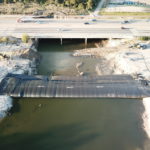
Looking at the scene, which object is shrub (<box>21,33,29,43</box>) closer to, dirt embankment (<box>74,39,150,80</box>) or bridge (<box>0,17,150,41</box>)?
bridge (<box>0,17,150,41</box>)

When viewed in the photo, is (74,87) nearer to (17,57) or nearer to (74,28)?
(17,57)

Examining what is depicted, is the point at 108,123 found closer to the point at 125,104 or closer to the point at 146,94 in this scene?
the point at 125,104

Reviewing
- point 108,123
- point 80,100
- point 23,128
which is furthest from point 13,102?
point 108,123

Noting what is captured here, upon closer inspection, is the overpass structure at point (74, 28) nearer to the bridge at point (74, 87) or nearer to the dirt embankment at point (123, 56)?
the dirt embankment at point (123, 56)

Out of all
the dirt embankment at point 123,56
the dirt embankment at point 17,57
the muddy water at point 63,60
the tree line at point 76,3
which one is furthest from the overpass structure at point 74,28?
the tree line at point 76,3

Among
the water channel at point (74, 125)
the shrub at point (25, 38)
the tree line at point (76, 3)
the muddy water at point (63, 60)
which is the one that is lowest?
the water channel at point (74, 125)

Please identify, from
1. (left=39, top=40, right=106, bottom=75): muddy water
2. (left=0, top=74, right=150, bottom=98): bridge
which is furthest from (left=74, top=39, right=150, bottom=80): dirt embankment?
(left=0, top=74, right=150, bottom=98): bridge
